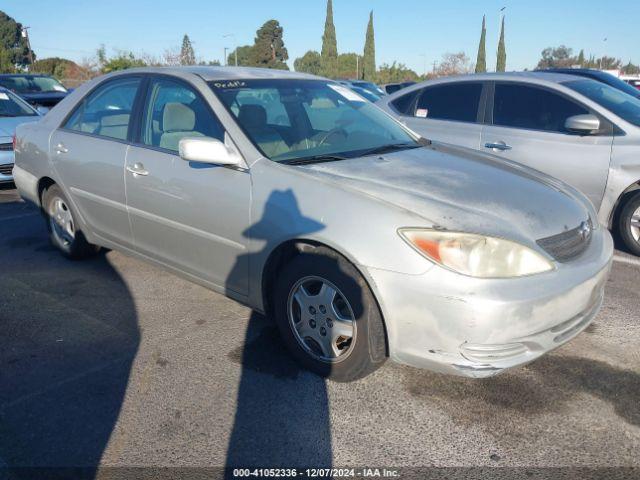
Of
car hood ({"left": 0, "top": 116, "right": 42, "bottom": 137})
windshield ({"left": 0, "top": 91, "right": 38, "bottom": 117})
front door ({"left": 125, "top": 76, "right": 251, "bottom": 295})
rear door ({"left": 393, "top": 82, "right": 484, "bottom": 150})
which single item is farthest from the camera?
windshield ({"left": 0, "top": 91, "right": 38, "bottom": 117})

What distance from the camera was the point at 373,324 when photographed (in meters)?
2.63

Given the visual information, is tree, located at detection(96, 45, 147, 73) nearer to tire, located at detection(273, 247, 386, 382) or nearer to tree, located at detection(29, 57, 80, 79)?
A: tree, located at detection(29, 57, 80, 79)

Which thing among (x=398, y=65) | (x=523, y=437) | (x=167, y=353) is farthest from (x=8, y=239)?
(x=398, y=65)

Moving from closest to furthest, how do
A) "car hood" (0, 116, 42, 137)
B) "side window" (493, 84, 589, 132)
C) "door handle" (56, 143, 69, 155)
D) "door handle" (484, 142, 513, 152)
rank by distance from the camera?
"door handle" (56, 143, 69, 155) → "side window" (493, 84, 589, 132) → "door handle" (484, 142, 513, 152) → "car hood" (0, 116, 42, 137)

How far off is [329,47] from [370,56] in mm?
4752

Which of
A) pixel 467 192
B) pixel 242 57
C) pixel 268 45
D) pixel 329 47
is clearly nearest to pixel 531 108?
pixel 467 192

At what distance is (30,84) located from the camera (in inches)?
571

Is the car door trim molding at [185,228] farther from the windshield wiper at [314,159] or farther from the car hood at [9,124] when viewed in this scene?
the car hood at [9,124]

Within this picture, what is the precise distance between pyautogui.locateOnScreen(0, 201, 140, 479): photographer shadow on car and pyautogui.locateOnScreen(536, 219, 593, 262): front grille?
2263 millimetres

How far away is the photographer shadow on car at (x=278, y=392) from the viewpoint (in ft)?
7.89

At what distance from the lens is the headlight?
242cm

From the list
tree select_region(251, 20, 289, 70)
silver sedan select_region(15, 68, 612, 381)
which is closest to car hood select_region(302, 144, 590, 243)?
silver sedan select_region(15, 68, 612, 381)

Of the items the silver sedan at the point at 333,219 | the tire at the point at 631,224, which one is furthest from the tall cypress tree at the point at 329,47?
the silver sedan at the point at 333,219

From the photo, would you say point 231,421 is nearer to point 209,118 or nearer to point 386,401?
point 386,401
